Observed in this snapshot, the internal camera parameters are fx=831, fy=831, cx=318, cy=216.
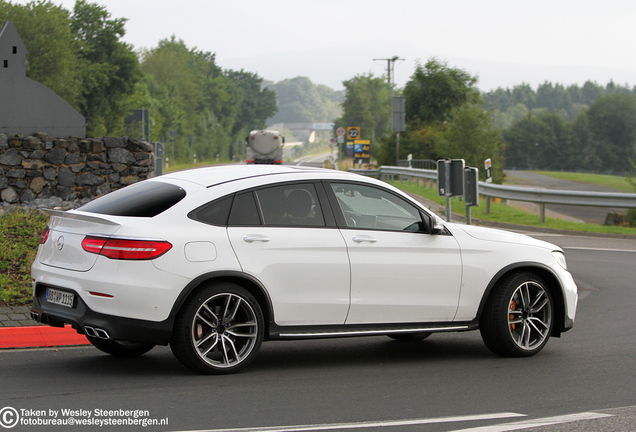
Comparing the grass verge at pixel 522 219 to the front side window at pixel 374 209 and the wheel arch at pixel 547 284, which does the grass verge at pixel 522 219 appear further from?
the front side window at pixel 374 209

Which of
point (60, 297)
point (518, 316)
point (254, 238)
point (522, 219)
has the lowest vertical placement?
point (522, 219)

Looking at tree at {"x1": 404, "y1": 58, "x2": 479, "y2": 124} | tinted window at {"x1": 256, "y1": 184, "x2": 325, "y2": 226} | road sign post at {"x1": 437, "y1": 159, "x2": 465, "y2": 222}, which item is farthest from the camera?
tree at {"x1": 404, "y1": 58, "x2": 479, "y2": 124}

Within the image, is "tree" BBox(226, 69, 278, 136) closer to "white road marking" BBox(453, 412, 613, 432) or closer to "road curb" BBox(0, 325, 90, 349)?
"road curb" BBox(0, 325, 90, 349)

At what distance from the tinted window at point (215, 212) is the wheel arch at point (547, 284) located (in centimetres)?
240

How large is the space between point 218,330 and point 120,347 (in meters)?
1.28

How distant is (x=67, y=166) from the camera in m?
17.3

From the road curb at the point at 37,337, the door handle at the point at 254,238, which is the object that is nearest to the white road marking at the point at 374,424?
the door handle at the point at 254,238

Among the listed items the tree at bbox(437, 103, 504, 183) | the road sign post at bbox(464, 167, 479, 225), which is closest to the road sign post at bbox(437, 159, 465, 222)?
the road sign post at bbox(464, 167, 479, 225)

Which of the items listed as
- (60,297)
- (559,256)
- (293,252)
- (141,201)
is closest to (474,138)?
(559,256)

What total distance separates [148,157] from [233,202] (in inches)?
469

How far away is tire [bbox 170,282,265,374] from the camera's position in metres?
6.09

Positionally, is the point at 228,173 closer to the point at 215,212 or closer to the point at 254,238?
the point at 215,212

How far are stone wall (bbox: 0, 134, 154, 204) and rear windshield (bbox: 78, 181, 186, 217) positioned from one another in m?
10.9

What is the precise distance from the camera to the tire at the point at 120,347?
7.04m
